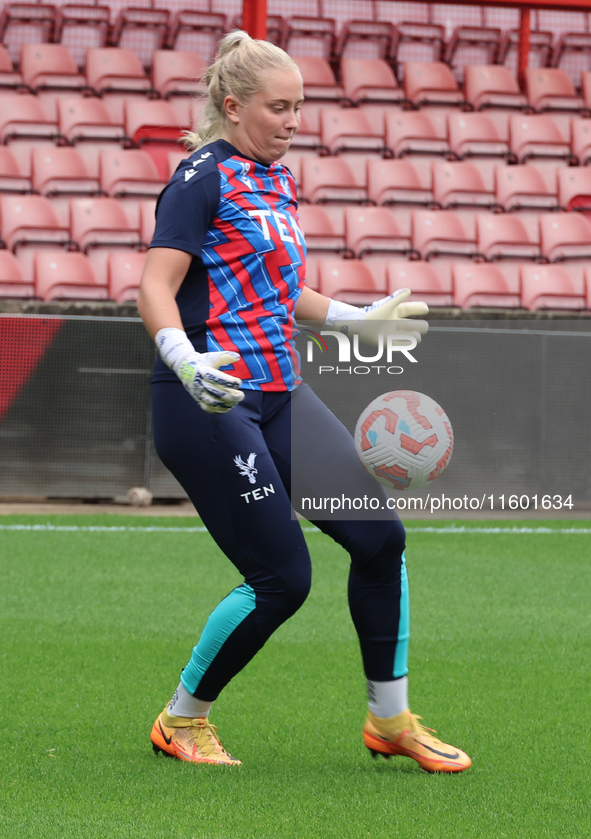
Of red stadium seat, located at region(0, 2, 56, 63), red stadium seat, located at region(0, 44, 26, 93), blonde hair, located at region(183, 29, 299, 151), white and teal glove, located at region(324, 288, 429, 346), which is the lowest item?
white and teal glove, located at region(324, 288, 429, 346)

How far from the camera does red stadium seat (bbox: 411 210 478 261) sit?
9.99 metres

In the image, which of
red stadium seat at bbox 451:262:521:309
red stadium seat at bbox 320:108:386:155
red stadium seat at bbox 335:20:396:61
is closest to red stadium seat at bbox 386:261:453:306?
red stadium seat at bbox 451:262:521:309

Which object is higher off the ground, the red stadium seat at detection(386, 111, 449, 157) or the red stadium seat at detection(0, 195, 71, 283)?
the red stadium seat at detection(386, 111, 449, 157)

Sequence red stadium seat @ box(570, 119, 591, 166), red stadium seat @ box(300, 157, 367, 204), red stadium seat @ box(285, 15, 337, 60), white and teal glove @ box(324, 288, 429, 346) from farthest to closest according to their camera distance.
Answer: red stadium seat @ box(285, 15, 337, 60) → red stadium seat @ box(570, 119, 591, 166) → red stadium seat @ box(300, 157, 367, 204) → white and teal glove @ box(324, 288, 429, 346)

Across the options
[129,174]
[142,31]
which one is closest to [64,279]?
[129,174]

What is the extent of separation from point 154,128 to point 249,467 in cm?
911

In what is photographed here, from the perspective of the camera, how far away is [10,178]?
9.75 m

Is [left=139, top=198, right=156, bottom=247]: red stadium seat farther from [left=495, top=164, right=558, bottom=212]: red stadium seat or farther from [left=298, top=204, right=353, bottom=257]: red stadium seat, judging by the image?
[left=495, top=164, right=558, bottom=212]: red stadium seat

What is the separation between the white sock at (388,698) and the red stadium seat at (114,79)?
31.8 feet

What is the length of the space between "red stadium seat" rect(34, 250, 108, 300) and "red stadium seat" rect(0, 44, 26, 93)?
339 cm

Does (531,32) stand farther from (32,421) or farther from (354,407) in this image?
(354,407)

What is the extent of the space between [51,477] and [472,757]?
5.49 m

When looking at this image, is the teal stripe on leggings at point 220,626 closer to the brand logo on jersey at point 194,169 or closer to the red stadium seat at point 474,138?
the brand logo on jersey at point 194,169

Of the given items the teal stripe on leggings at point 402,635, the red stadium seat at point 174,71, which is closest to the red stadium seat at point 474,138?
the red stadium seat at point 174,71
